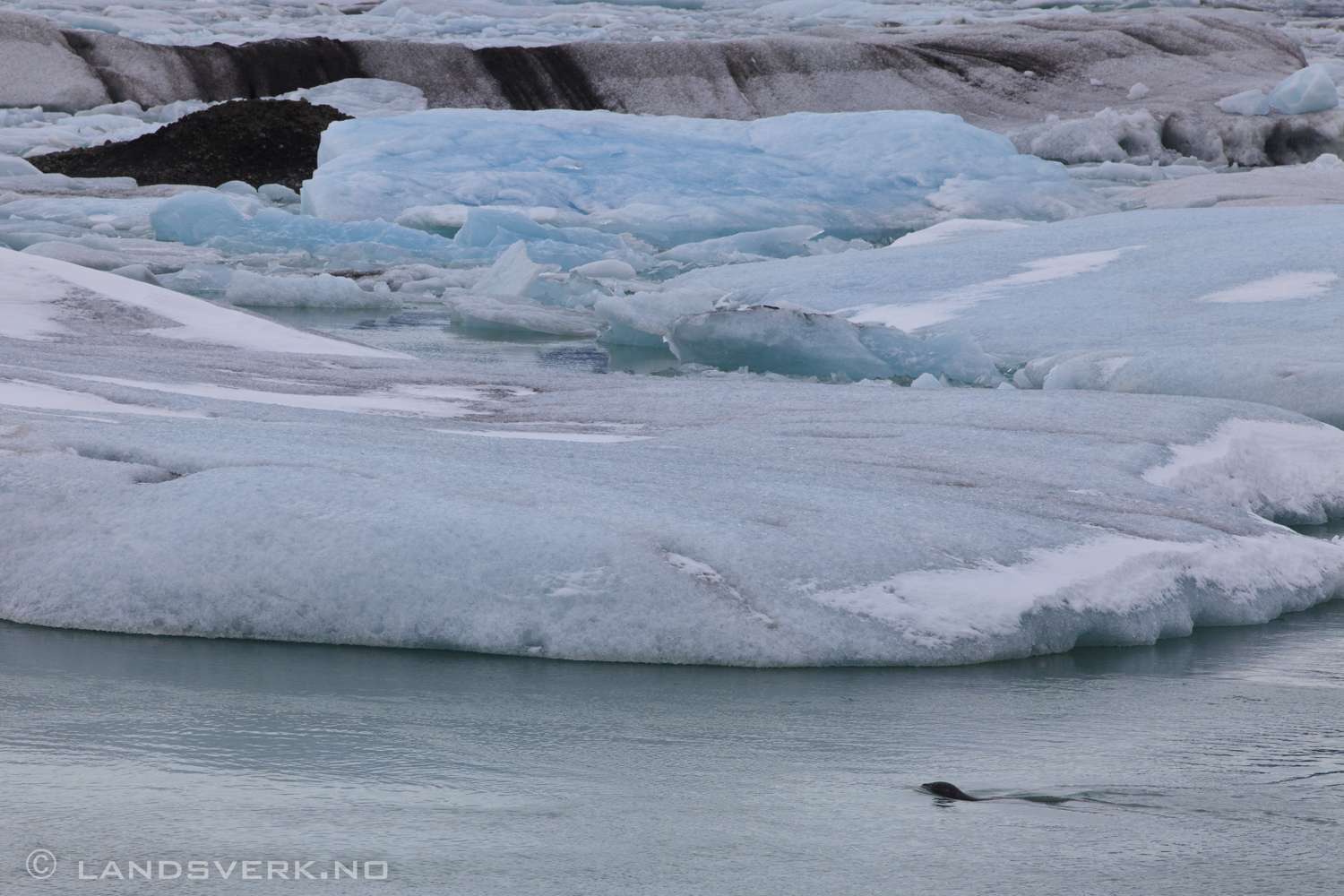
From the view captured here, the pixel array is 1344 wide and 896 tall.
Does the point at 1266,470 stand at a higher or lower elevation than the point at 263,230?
lower

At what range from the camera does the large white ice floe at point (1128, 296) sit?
16.9 ft

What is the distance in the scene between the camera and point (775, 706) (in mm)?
2193

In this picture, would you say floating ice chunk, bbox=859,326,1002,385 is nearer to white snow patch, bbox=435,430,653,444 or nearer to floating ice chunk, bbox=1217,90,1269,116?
white snow patch, bbox=435,430,653,444

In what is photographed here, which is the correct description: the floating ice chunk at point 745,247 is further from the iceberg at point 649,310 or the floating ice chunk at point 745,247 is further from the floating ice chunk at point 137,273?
the floating ice chunk at point 137,273

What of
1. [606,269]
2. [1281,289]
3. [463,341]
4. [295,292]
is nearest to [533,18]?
[606,269]

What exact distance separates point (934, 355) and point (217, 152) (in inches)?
376

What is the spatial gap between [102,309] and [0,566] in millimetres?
3173

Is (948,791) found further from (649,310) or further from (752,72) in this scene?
(752,72)

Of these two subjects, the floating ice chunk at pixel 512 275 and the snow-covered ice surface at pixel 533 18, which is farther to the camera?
the snow-covered ice surface at pixel 533 18

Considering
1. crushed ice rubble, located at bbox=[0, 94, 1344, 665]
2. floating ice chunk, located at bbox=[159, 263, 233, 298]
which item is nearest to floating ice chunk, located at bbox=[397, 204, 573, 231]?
floating ice chunk, located at bbox=[159, 263, 233, 298]

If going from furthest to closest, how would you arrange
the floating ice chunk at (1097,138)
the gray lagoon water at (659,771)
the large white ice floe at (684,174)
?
the floating ice chunk at (1097,138)
the large white ice floe at (684,174)
the gray lagoon water at (659,771)

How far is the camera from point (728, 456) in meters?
3.47

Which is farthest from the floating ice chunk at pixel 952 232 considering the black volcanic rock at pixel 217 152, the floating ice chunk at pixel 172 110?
the floating ice chunk at pixel 172 110

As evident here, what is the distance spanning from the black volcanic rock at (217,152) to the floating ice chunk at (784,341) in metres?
8.32
